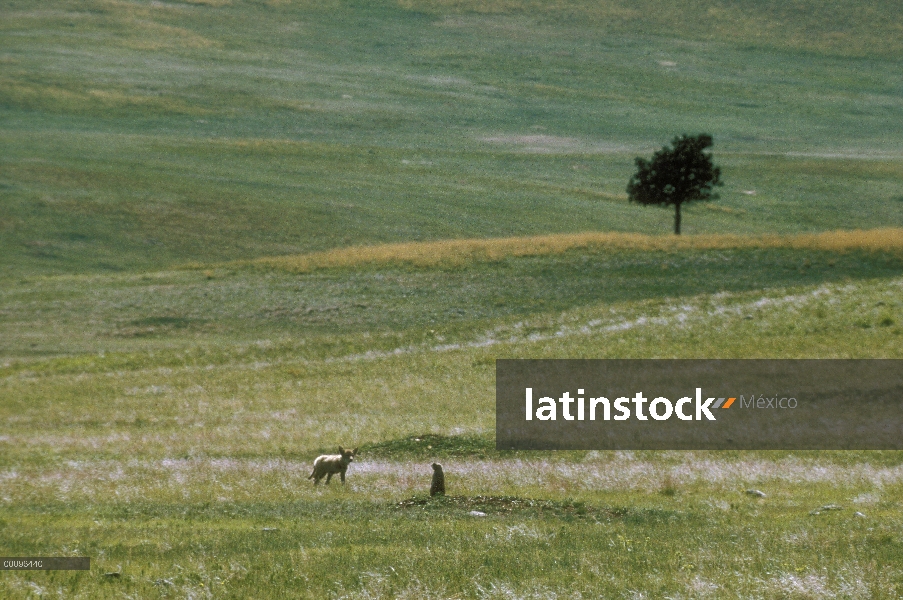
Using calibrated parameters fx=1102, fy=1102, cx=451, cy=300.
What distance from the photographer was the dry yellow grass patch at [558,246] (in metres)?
75.3

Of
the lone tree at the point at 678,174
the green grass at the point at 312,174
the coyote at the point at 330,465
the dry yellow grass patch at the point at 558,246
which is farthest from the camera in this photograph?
the green grass at the point at 312,174

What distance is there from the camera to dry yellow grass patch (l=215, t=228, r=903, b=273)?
75.3 meters

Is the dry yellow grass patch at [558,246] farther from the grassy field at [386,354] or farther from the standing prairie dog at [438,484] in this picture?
the standing prairie dog at [438,484]

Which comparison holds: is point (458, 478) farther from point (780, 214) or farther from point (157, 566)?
point (780, 214)


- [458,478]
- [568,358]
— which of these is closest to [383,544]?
[458,478]

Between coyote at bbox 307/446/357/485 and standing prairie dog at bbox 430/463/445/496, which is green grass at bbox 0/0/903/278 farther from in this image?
standing prairie dog at bbox 430/463/445/496

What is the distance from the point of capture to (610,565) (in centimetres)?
1416

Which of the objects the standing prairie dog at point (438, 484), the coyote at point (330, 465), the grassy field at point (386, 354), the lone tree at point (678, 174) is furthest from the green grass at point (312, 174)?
the standing prairie dog at point (438, 484)

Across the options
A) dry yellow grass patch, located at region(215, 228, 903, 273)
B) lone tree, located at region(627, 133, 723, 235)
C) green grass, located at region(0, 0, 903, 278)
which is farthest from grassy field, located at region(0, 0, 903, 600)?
lone tree, located at region(627, 133, 723, 235)

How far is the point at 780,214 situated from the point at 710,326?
92.6 metres

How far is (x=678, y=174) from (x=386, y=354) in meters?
48.3

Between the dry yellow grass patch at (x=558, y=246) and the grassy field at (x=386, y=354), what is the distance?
0.40 m

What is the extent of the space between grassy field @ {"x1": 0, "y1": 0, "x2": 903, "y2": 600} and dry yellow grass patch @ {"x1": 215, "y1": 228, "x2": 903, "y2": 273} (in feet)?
1.31

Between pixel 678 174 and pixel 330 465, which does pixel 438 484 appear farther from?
pixel 678 174
